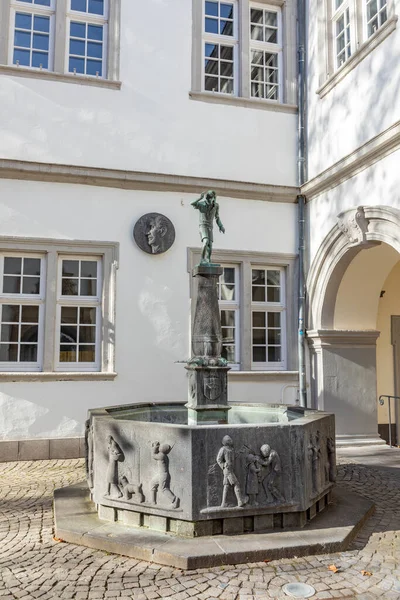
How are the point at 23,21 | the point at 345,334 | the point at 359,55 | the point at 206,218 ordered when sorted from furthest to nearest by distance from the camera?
the point at 345,334
the point at 23,21
the point at 359,55
the point at 206,218

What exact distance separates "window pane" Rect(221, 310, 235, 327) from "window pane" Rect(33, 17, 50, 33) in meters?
5.27

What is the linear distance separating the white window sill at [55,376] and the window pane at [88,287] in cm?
125

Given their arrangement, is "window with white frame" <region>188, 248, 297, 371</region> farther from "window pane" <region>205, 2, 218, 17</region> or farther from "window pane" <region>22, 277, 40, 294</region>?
"window pane" <region>205, 2, 218, 17</region>

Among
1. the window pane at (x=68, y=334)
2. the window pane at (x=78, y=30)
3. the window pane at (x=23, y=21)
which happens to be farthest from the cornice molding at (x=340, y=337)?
the window pane at (x=23, y=21)

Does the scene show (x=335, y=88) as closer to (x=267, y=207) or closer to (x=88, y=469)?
(x=267, y=207)

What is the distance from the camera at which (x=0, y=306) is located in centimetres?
831

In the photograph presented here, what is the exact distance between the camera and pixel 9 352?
27.1 feet

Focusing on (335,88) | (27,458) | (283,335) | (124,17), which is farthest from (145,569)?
(124,17)

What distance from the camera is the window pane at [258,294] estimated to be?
943cm

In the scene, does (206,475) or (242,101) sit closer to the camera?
(206,475)

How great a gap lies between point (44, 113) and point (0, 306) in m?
2.97

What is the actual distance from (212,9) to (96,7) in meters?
1.98

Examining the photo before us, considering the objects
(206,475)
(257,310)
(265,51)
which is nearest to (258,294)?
(257,310)

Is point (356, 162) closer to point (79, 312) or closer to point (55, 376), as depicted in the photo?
→ point (79, 312)
